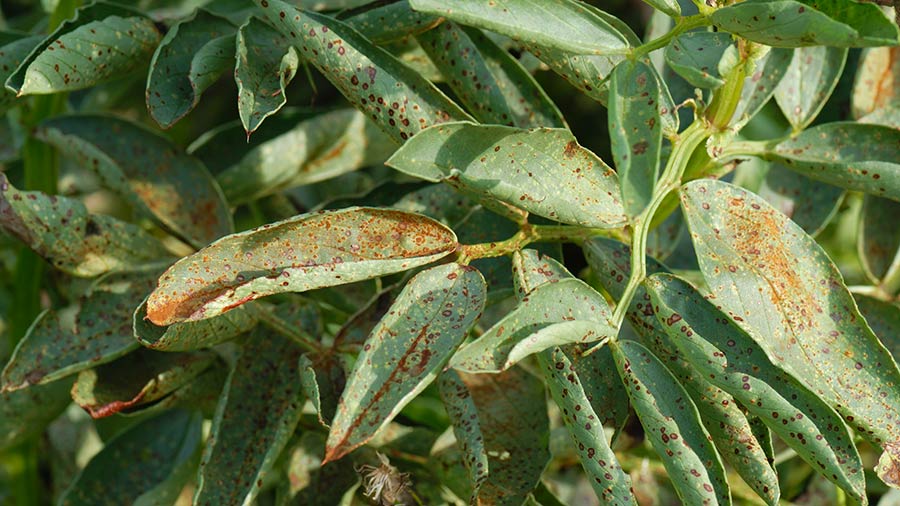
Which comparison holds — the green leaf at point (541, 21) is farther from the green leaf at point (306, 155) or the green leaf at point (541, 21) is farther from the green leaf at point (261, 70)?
the green leaf at point (306, 155)

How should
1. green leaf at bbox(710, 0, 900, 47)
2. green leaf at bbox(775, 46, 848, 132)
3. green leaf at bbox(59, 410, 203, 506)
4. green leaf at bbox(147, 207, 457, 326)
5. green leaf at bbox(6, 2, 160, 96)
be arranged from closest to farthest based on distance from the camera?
1. green leaf at bbox(710, 0, 900, 47)
2. green leaf at bbox(147, 207, 457, 326)
3. green leaf at bbox(6, 2, 160, 96)
4. green leaf at bbox(775, 46, 848, 132)
5. green leaf at bbox(59, 410, 203, 506)

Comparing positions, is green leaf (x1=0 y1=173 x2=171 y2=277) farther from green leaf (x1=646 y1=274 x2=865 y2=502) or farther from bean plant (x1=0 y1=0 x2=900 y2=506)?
green leaf (x1=646 y1=274 x2=865 y2=502)

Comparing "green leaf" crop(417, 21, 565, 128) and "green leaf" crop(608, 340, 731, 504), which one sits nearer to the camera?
"green leaf" crop(608, 340, 731, 504)

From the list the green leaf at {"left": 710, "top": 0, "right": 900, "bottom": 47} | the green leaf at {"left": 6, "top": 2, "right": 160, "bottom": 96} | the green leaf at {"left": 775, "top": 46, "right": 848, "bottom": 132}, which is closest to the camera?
the green leaf at {"left": 710, "top": 0, "right": 900, "bottom": 47}

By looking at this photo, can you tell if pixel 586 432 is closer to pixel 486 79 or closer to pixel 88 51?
pixel 486 79

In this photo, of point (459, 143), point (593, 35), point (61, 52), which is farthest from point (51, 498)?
point (593, 35)

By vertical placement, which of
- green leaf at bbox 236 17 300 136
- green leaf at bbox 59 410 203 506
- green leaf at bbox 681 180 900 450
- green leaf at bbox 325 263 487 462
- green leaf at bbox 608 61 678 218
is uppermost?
green leaf at bbox 608 61 678 218

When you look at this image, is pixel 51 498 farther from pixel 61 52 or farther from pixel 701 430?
pixel 701 430

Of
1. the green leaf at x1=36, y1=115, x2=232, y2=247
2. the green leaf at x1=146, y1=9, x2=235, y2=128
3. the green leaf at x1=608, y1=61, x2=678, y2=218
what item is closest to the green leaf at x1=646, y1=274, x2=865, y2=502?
the green leaf at x1=608, y1=61, x2=678, y2=218
